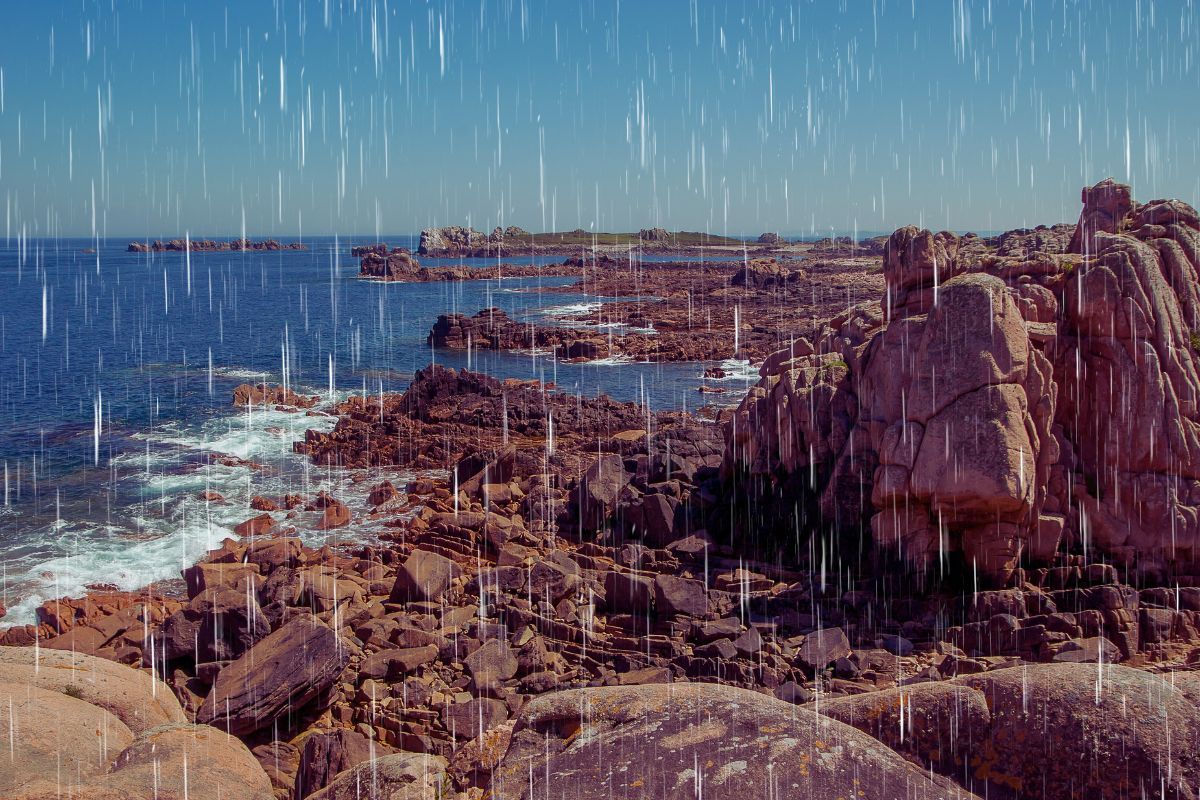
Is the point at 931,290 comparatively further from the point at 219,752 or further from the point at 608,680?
the point at 219,752

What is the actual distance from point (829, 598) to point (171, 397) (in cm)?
3602

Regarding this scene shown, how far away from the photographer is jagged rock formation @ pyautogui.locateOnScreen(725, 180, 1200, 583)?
44.7ft

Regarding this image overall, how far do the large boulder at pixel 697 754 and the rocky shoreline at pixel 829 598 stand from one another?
0.02 meters

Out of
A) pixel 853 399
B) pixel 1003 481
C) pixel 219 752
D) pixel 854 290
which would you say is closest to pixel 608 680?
pixel 219 752

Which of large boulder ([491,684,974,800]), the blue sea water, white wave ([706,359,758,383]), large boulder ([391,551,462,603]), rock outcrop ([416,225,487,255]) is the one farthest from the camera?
rock outcrop ([416,225,487,255])

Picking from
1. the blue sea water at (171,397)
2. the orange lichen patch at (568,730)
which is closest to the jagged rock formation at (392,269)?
the blue sea water at (171,397)

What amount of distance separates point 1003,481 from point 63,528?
23.1 metres

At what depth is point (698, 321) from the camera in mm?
63375

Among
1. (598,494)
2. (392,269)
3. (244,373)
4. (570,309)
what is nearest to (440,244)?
(392,269)

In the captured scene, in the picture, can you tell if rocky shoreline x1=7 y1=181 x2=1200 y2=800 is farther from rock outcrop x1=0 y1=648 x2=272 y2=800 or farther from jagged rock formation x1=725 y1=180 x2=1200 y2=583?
rock outcrop x1=0 y1=648 x2=272 y2=800

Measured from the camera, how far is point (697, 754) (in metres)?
4.96

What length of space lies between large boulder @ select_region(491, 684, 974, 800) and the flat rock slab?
6717mm

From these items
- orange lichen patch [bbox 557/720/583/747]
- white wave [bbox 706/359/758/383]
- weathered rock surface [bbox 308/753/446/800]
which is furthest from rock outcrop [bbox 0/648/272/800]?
white wave [bbox 706/359/758/383]

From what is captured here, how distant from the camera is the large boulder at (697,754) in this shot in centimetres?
471
